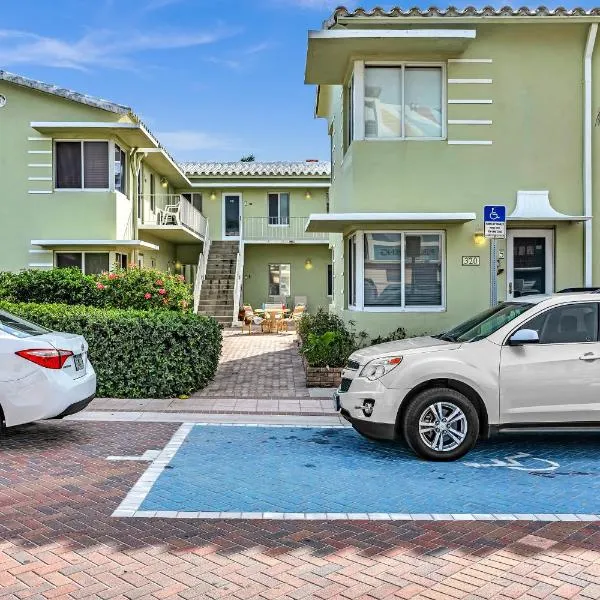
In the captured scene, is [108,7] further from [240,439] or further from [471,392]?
[471,392]

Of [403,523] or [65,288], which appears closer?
[403,523]

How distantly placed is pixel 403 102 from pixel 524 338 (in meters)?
6.90

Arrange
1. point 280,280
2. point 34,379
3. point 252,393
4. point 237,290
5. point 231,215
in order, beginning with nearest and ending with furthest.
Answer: point 34,379 → point 252,393 → point 237,290 → point 280,280 → point 231,215

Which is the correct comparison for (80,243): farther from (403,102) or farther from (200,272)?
(403,102)

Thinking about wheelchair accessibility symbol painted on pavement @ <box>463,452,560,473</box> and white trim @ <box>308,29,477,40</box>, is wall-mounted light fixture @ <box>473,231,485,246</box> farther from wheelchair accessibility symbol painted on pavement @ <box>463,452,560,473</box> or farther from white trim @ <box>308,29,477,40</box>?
wheelchair accessibility symbol painted on pavement @ <box>463,452,560,473</box>

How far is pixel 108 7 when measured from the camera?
18.4 meters

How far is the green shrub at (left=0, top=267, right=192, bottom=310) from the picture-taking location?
14.4 metres

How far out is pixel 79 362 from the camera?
8164 mm

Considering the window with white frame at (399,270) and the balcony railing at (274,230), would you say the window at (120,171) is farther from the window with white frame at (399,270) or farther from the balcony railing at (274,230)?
the balcony railing at (274,230)

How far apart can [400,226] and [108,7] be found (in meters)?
10.9


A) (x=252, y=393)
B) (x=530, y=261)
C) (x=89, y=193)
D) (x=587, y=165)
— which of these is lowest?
(x=252, y=393)

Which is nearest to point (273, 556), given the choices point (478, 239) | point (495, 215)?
point (495, 215)

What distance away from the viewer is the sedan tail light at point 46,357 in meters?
7.55

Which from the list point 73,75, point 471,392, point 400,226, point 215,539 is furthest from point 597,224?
point 73,75
